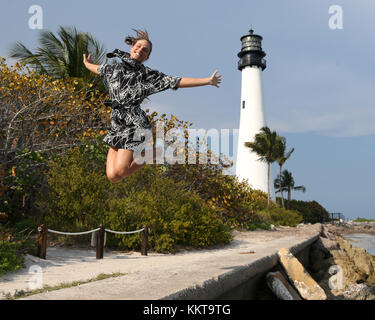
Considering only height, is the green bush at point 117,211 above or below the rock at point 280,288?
above

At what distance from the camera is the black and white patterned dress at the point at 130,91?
148 inches

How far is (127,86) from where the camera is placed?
3.83 metres

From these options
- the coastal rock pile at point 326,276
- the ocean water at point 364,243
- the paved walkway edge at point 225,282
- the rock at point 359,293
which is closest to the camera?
the paved walkway edge at point 225,282

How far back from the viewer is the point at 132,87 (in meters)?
3.82

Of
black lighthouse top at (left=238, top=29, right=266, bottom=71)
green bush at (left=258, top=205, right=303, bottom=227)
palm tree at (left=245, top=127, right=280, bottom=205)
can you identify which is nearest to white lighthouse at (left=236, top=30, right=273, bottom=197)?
black lighthouse top at (left=238, top=29, right=266, bottom=71)

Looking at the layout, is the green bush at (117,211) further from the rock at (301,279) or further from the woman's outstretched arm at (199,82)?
the woman's outstretched arm at (199,82)

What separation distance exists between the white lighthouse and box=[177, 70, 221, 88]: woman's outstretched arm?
29248 millimetres

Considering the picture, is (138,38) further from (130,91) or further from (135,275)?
(135,275)

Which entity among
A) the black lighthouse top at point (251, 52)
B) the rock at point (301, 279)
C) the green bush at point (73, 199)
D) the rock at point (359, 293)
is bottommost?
the rock at point (359, 293)

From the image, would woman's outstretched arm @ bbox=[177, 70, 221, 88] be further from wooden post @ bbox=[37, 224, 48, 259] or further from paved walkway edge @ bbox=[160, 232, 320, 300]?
wooden post @ bbox=[37, 224, 48, 259]

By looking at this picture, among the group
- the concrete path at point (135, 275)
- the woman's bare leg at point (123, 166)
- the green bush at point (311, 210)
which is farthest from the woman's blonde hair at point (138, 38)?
the green bush at point (311, 210)

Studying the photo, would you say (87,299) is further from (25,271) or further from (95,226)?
(95,226)
